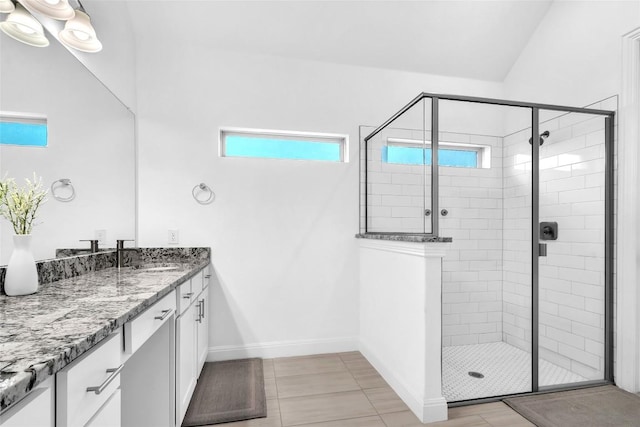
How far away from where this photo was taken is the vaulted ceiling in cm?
249

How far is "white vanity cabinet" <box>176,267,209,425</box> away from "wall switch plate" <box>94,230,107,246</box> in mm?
639

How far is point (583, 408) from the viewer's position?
1.91m

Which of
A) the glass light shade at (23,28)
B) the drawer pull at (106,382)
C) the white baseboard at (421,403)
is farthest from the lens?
the white baseboard at (421,403)

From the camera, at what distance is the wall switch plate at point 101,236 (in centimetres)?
200

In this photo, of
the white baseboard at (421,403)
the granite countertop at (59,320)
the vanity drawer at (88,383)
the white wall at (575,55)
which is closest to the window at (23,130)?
the granite countertop at (59,320)

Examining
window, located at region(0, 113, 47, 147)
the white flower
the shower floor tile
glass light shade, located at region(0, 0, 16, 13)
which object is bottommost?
the shower floor tile

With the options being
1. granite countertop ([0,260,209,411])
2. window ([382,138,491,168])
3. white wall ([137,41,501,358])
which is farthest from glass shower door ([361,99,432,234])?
granite countertop ([0,260,209,411])

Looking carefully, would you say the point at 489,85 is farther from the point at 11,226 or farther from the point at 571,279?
the point at 11,226

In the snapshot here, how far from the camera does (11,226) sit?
1313 millimetres

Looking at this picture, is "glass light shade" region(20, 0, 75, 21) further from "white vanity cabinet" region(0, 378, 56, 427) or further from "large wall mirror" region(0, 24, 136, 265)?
"white vanity cabinet" region(0, 378, 56, 427)

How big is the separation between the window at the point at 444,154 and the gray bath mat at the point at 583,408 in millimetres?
1810

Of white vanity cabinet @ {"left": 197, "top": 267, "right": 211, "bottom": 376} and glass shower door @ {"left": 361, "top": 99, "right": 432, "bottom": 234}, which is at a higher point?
glass shower door @ {"left": 361, "top": 99, "right": 432, "bottom": 234}

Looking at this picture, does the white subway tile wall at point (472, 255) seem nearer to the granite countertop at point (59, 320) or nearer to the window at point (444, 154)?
the window at point (444, 154)

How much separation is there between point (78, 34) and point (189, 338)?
6.00 ft
